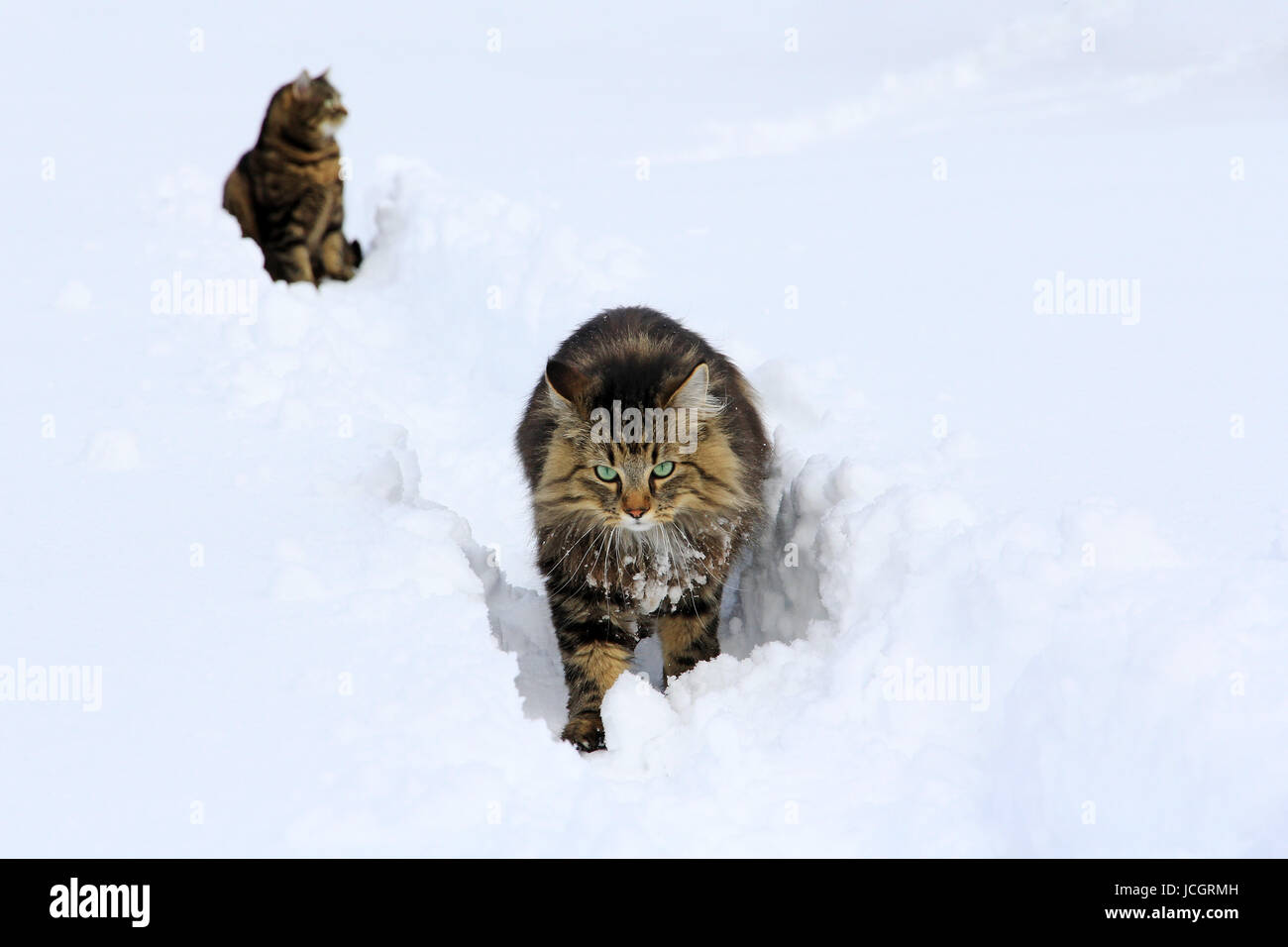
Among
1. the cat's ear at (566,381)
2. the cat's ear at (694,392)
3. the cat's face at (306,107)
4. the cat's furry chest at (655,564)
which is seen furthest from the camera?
the cat's face at (306,107)

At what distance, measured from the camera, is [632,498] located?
385 centimetres

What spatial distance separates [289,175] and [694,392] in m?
6.40

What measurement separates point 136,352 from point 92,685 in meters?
2.85

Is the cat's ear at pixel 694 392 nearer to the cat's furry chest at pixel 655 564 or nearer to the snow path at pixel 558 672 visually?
the cat's furry chest at pixel 655 564

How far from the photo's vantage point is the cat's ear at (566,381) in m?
3.85

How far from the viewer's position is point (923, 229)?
8133mm

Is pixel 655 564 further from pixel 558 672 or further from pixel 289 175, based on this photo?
pixel 289 175

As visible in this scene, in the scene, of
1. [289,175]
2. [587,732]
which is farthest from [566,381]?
[289,175]

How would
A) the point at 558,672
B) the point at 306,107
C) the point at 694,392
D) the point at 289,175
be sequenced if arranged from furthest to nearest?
the point at 289,175 < the point at 306,107 < the point at 558,672 < the point at 694,392

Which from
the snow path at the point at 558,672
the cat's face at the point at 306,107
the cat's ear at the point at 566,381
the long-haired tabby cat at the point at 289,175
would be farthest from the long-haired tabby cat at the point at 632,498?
the cat's face at the point at 306,107

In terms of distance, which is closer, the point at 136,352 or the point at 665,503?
the point at 665,503

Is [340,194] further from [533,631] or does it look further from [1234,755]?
[1234,755]

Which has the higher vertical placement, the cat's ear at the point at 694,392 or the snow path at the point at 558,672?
the cat's ear at the point at 694,392
